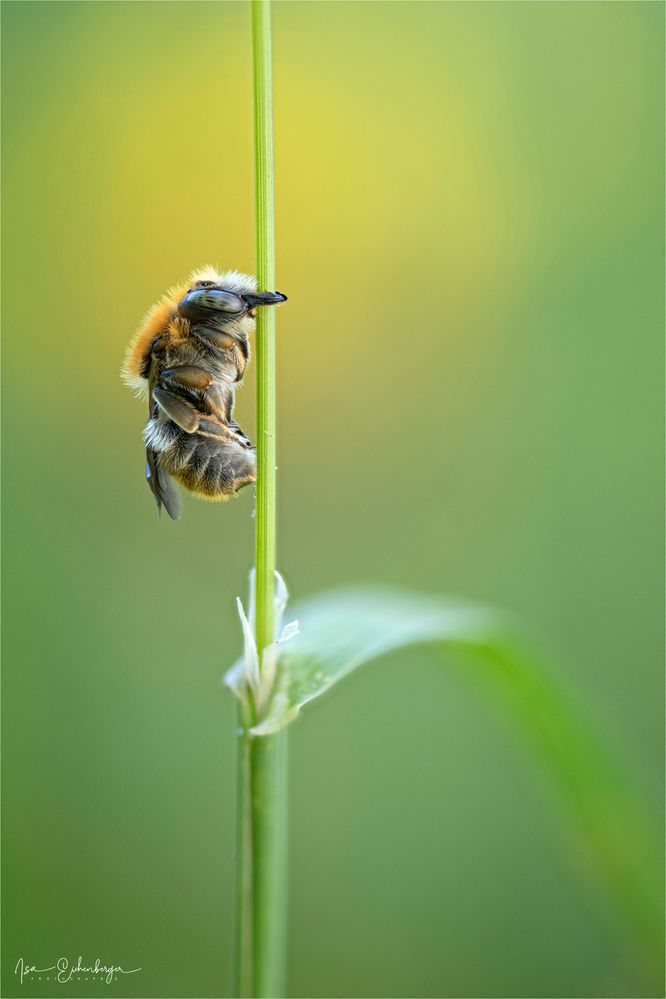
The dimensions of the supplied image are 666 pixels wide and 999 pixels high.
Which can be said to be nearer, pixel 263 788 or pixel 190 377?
pixel 263 788

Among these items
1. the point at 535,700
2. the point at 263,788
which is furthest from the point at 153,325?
the point at 535,700

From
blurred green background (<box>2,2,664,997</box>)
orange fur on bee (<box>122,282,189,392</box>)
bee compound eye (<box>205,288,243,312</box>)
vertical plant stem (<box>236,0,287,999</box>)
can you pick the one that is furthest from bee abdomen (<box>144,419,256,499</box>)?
blurred green background (<box>2,2,664,997</box>)

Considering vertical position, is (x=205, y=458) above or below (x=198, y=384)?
below

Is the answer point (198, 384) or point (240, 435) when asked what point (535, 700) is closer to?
point (240, 435)

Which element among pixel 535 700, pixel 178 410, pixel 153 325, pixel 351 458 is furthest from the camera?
pixel 351 458

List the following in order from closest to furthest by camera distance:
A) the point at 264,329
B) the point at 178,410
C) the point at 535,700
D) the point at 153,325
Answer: the point at 264,329
the point at 178,410
the point at 153,325
the point at 535,700

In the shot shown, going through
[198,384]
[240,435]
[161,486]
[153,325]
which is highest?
[153,325]

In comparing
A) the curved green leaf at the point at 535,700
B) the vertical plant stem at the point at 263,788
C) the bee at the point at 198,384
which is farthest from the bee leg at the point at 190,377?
the curved green leaf at the point at 535,700

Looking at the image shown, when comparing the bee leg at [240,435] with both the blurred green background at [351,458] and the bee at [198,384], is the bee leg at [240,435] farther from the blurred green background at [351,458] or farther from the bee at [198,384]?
the blurred green background at [351,458]
